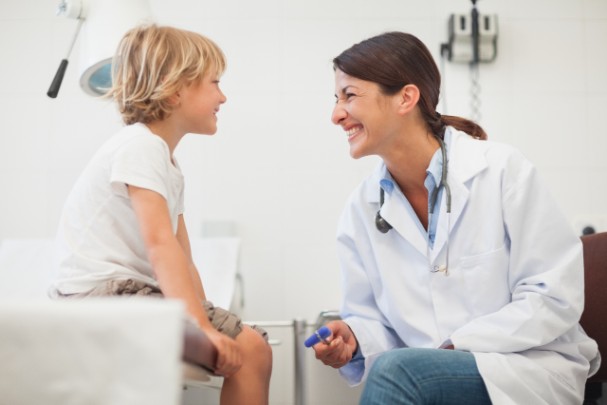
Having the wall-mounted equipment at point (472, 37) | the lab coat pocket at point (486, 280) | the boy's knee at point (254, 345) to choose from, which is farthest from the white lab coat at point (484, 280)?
the wall-mounted equipment at point (472, 37)

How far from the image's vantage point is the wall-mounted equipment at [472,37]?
8.13 ft

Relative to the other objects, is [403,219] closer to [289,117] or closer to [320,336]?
[320,336]

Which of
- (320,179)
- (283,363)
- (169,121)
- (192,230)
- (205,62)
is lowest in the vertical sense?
(283,363)

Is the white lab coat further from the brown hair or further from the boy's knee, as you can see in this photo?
the boy's knee

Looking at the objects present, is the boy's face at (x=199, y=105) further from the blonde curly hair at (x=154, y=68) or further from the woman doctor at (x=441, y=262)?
the woman doctor at (x=441, y=262)

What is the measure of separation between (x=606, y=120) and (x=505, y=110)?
376 mm

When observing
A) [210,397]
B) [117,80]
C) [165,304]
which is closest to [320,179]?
[210,397]

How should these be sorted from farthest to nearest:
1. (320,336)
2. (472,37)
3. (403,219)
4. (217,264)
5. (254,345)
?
(472,37), (217,264), (403,219), (320,336), (254,345)

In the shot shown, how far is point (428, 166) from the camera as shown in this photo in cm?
159

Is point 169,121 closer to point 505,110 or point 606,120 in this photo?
point 505,110

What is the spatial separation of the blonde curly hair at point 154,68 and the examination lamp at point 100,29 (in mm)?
338

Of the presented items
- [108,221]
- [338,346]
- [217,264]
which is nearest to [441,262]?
[338,346]

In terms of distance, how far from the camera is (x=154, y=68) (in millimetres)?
1469

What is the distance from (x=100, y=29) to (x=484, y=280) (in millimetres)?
1211
